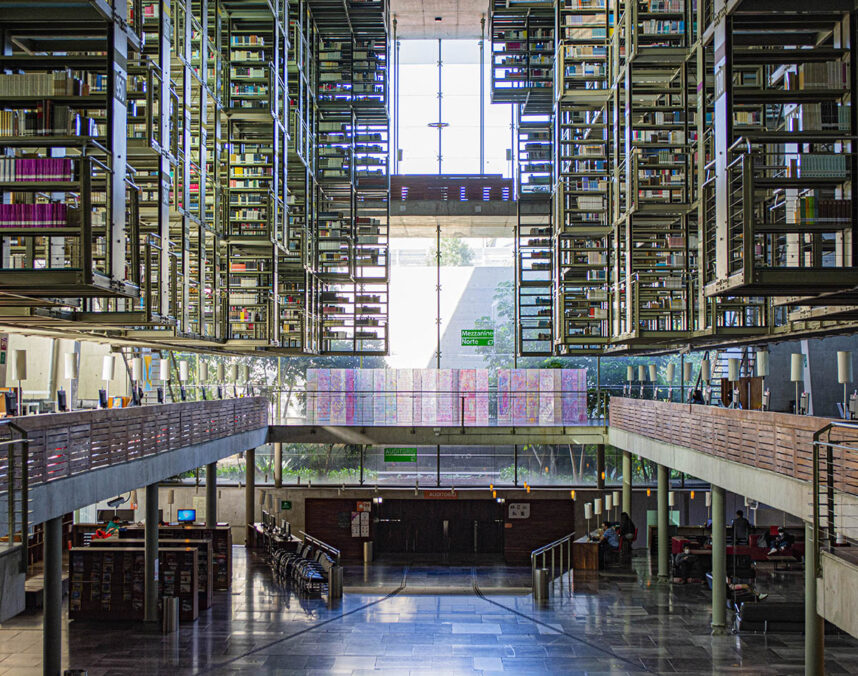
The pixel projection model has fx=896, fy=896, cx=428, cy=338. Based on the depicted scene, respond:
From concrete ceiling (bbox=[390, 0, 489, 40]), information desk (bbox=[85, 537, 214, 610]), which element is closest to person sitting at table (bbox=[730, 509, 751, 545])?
information desk (bbox=[85, 537, 214, 610])

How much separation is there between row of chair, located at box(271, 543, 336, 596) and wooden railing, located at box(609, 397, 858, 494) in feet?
20.2

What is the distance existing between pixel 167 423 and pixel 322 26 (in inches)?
448

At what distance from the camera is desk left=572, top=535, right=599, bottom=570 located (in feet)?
58.9

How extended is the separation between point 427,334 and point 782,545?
924cm

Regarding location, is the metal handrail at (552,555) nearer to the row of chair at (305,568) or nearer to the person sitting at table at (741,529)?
the person sitting at table at (741,529)

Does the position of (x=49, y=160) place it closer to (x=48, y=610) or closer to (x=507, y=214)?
(x=48, y=610)

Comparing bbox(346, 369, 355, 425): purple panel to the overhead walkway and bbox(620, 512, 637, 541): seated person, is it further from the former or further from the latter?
the overhead walkway

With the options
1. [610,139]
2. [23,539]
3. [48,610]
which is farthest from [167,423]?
[610,139]

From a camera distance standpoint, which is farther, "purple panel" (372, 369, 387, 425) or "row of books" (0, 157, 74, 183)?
"purple panel" (372, 369, 387, 425)

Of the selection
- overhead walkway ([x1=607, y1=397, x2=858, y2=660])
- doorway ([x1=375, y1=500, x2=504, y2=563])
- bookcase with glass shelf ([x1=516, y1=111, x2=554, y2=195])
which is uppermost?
bookcase with glass shelf ([x1=516, y1=111, x2=554, y2=195])

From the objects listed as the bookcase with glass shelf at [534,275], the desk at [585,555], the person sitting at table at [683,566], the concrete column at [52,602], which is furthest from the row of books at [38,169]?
the desk at [585,555]

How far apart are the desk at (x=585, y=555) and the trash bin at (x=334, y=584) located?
5.34 m

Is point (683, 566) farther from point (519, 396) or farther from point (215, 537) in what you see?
point (215, 537)

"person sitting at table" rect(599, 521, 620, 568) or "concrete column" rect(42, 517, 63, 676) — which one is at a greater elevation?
"concrete column" rect(42, 517, 63, 676)
